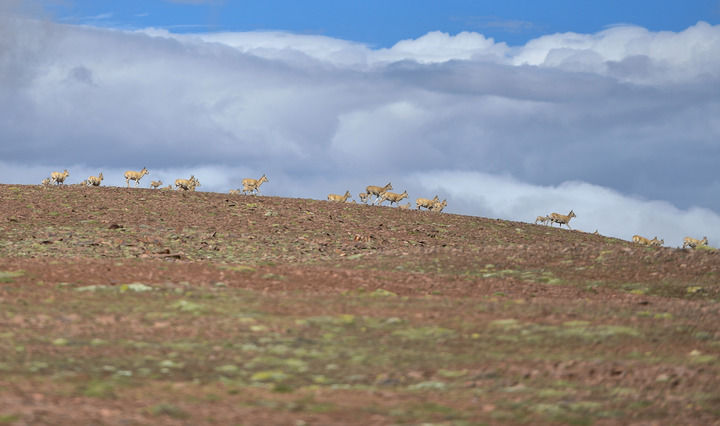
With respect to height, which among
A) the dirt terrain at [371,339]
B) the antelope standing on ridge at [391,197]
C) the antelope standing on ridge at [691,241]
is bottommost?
the dirt terrain at [371,339]

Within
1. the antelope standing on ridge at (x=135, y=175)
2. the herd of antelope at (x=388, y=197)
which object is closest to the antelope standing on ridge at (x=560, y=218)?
the herd of antelope at (x=388, y=197)

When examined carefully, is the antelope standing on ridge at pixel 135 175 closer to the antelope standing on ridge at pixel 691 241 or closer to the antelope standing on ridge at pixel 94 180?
the antelope standing on ridge at pixel 94 180

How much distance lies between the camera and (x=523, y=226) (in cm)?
5044

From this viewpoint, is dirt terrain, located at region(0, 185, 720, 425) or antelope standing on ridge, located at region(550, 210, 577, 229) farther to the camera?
antelope standing on ridge, located at region(550, 210, 577, 229)

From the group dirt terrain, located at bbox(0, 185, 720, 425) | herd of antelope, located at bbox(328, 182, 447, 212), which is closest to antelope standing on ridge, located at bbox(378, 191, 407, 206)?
herd of antelope, located at bbox(328, 182, 447, 212)

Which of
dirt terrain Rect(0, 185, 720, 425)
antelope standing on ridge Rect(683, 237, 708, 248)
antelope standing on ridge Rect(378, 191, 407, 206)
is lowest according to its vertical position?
dirt terrain Rect(0, 185, 720, 425)

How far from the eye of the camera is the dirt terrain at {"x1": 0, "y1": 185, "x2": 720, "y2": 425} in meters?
11.9

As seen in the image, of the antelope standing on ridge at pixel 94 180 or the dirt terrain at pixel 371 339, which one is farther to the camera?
the antelope standing on ridge at pixel 94 180

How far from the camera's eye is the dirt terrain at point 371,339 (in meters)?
11.9

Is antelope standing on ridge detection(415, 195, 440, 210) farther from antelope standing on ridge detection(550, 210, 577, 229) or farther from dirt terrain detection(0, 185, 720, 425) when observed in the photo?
dirt terrain detection(0, 185, 720, 425)

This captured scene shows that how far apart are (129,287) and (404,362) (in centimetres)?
880

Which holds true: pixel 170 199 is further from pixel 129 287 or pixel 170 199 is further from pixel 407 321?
pixel 407 321

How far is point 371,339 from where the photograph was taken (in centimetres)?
1588

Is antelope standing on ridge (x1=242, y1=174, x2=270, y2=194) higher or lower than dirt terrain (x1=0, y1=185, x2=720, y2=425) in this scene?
higher
